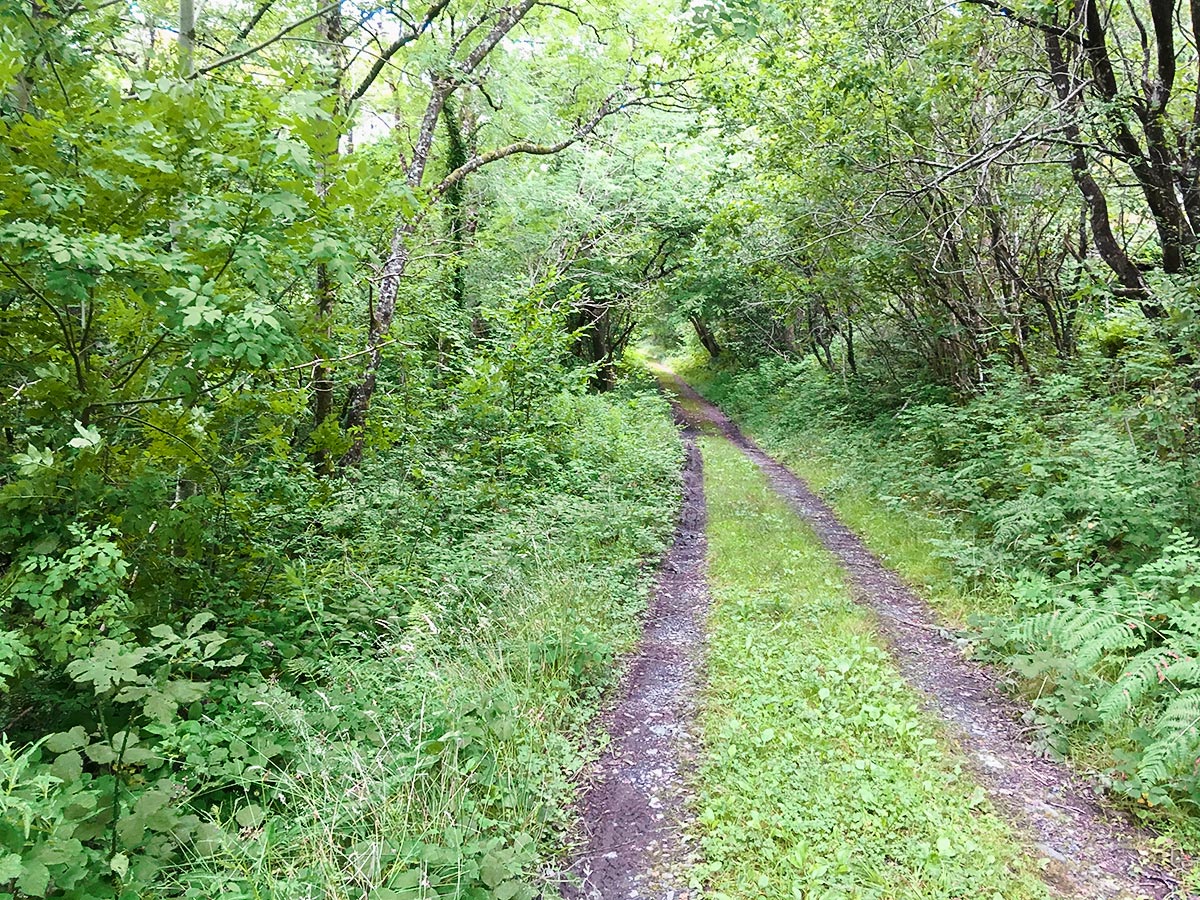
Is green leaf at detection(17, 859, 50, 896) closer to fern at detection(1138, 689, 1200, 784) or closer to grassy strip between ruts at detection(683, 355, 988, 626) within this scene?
fern at detection(1138, 689, 1200, 784)

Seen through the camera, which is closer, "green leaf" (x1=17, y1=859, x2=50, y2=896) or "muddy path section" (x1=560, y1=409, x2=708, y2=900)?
"green leaf" (x1=17, y1=859, x2=50, y2=896)

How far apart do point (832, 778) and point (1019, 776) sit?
1173mm

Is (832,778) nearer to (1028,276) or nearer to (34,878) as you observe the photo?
(34,878)

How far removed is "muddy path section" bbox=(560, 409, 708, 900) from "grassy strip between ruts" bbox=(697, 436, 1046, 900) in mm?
153

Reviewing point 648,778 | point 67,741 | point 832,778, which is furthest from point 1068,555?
point 67,741

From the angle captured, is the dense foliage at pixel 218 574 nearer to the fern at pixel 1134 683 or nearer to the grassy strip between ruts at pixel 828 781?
the grassy strip between ruts at pixel 828 781

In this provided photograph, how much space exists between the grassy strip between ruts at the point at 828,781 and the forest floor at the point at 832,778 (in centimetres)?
1

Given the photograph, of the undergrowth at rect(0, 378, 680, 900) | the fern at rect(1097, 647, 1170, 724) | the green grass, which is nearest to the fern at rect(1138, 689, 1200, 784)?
the fern at rect(1097, 647, 1170, 724)

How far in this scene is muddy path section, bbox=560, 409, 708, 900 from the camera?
314 cm

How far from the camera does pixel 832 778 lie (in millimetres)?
3631

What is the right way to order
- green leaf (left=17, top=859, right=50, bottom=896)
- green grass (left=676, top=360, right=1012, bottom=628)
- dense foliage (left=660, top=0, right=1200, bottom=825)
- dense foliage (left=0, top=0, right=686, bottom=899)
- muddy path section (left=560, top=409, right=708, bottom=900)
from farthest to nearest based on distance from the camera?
green grass (left=676, top=360, right=1012, bottom=628), dense foliage (left=660, top=0, right=1200, bottom=825), muddy path section (left=560, top=409, right=708, bottom=900), dense foliage (left=0, top=0, right=686, bottom=899), green leaf (left=17, top=859, right=50, bottom=896)

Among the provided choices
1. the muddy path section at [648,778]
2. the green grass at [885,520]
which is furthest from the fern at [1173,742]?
the muddy path section at [648,778]

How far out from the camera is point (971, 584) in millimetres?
6156

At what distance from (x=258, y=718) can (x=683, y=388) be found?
30.9m
